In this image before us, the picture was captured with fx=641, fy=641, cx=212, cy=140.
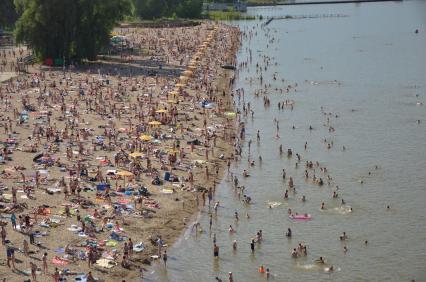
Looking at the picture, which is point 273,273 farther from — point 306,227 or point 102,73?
point 102,73

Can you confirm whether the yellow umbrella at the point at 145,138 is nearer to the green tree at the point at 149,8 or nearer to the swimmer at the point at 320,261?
the swimmer at the point at 320,261

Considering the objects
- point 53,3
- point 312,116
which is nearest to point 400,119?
point 312,116

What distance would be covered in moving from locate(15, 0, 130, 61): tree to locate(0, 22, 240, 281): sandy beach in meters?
2.95

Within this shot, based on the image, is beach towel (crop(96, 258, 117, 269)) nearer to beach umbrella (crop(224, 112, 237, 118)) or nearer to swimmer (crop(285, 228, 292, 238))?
swimmer (crop(285, 228, 292, 238))

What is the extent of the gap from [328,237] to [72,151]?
64.5 feet

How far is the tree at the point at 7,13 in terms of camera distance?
331ft

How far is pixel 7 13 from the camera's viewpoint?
103 metres

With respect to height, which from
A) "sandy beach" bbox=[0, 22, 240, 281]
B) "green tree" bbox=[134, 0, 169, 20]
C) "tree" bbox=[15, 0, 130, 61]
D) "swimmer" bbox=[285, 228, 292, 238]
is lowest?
"swimmer" bbox=[285, 228, 292, 238]

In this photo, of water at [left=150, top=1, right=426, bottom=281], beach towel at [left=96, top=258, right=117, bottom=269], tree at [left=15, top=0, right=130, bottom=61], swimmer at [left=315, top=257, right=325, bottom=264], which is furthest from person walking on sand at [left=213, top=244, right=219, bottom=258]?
tree at [left=15, top=0, right=130, bottom=61]

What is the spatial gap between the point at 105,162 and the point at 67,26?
38.8 metres

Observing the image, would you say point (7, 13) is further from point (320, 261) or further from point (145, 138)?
point (320, 261)

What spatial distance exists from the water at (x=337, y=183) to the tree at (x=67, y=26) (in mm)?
18187

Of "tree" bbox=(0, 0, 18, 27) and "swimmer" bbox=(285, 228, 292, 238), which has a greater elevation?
"tree" bbox=(0, 0, 18, 27)

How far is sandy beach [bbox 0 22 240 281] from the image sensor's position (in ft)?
98.1
